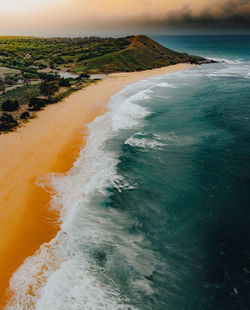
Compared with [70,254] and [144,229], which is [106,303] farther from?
[144,229]

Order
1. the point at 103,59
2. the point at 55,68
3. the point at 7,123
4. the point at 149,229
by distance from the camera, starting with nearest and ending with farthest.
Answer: the point at 149,229 → the point at 7,123 → the point at 55,68 → the point at 103,59

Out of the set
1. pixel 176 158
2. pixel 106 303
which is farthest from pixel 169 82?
pixel 106 303

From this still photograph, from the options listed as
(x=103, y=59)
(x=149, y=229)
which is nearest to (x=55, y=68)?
(x=103, y=59)

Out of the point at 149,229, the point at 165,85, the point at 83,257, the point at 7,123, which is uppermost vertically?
the point at 165,85

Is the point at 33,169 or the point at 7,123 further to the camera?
the point at 7,123

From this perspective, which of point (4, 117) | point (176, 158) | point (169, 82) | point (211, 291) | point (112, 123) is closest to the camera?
point (211, 291)

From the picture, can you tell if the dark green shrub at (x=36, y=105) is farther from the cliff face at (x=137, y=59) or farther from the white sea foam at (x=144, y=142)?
the cliff face at (x=137, y=59)

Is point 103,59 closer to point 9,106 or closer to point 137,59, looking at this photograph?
point 137,59

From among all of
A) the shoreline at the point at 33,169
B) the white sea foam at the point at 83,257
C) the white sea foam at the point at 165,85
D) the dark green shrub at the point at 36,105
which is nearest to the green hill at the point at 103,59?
the white sea foam at the point at 165,85
